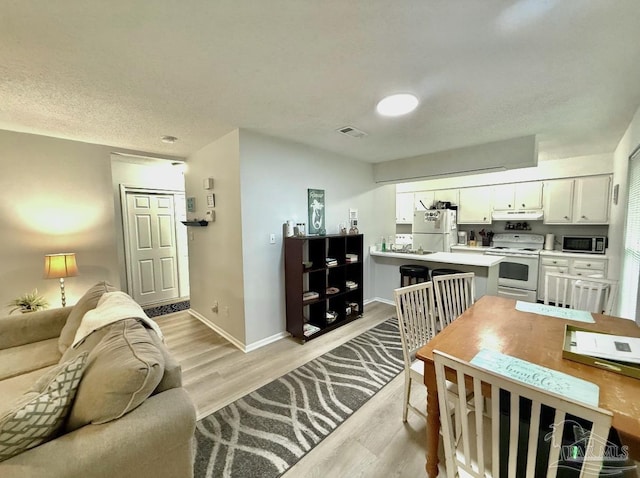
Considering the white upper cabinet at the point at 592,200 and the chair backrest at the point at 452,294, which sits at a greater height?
the white upper cabinet at the point at 592,200

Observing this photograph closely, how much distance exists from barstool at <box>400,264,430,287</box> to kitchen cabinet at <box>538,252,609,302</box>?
209 cm

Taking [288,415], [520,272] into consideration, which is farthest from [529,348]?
[520,272]

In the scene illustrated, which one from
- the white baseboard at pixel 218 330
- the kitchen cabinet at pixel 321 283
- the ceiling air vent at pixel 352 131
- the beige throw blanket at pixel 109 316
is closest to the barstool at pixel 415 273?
the kitchen cabinet at pixel 321 283

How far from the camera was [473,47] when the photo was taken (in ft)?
4.77

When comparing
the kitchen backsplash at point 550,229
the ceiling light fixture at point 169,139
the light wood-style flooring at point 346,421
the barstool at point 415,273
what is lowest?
the light wood-style flooring at point 346,421

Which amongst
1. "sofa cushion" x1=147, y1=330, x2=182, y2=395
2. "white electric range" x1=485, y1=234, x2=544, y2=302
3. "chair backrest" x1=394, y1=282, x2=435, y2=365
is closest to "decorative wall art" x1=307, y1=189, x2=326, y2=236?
"chair backrest" x1=394, y1=282, x2=435, y2=365

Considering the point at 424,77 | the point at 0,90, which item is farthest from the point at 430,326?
the point at 0,90

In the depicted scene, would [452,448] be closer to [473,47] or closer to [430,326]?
[430,326]

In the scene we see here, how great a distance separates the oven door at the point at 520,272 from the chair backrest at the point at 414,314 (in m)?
3.10

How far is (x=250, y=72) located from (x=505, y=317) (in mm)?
2375

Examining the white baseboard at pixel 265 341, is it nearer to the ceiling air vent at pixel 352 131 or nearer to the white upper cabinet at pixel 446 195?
the ceiling air vent at pixel 352 131

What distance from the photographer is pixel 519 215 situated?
15.4ft

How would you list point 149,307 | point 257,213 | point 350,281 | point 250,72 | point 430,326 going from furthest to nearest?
point 149,307, point 350,281, point 257,213, point 430,326, point 250,72

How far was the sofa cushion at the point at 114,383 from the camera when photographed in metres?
1.05
